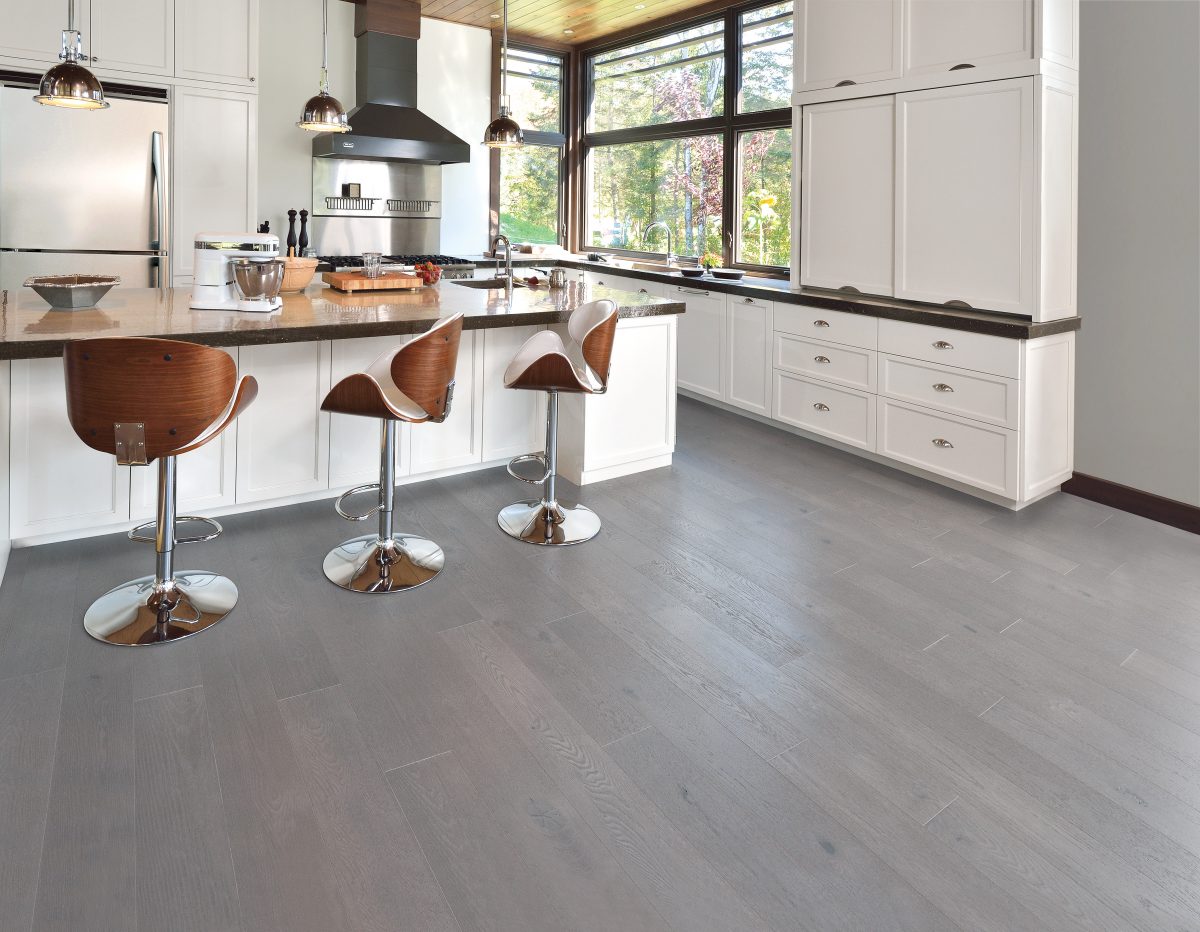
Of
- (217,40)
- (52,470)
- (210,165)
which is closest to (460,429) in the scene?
(52,470)

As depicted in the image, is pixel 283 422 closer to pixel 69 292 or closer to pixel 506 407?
pixel 69 292

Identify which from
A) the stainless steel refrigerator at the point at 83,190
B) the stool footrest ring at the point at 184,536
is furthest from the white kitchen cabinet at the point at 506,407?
the stainless steel refrigerator at the point at 83,190

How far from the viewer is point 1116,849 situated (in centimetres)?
170

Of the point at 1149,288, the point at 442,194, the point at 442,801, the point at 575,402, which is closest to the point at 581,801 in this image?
the point at 442,801

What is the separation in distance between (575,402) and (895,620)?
1.84 meters

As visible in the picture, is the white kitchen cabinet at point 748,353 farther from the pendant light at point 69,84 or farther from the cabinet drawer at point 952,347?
the pendant light at point 69,84

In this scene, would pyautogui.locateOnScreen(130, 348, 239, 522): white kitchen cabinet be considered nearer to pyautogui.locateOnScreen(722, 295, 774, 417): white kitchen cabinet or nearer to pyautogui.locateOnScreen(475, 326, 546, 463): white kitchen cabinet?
pyautogui.locateOnScreen(475, 326, 546, 463): white kitchen cabinet

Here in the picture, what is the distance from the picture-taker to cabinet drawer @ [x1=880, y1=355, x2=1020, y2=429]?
3748mm

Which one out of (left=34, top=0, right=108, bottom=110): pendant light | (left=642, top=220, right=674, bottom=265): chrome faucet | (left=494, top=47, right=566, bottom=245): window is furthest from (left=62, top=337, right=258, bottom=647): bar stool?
(left=494, top=47, right=566, bottom=245): window

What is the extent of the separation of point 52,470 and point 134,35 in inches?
123

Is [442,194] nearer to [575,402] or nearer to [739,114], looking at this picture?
[739,114]

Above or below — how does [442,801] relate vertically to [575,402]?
below

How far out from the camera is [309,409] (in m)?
3.45

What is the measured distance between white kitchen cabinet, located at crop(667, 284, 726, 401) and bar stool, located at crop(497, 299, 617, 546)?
6.35 feet
